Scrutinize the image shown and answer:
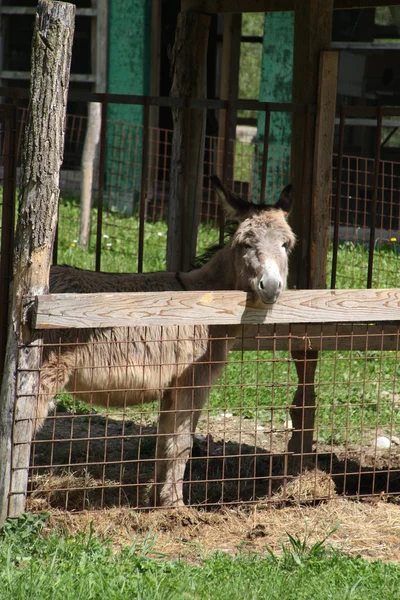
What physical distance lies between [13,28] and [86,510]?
1068 cm

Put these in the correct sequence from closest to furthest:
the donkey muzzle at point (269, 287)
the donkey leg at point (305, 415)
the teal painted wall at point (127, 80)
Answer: the donkey muzzle at point (269, 287)
the donkey leg at point (305, 415)
the teal painted wall at point (127, 80)

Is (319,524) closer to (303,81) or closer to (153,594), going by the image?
(153,594)

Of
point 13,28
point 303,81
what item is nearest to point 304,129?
point 303,81

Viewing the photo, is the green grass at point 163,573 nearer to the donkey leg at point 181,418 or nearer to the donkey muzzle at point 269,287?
the donkey leg at point 181,418

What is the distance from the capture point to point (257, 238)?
5219 mm

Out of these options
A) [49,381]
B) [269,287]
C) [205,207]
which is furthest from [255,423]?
[205,207]

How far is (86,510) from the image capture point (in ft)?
16.3

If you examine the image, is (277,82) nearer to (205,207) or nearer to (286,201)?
(205,207)

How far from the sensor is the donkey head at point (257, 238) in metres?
5.11

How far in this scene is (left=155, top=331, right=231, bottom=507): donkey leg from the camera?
214 inches

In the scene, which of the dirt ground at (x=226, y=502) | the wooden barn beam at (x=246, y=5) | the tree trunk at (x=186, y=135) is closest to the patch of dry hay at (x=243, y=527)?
the dirt ground at (x=226, y=502)

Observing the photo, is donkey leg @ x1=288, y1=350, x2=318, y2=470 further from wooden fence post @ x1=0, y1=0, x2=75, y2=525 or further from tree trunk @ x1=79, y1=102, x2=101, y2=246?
tree trunk @ x1=79, y1=102, x2=101, y2=246

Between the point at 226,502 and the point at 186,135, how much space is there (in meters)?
2.77

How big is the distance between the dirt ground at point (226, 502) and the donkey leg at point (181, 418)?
11 cm
